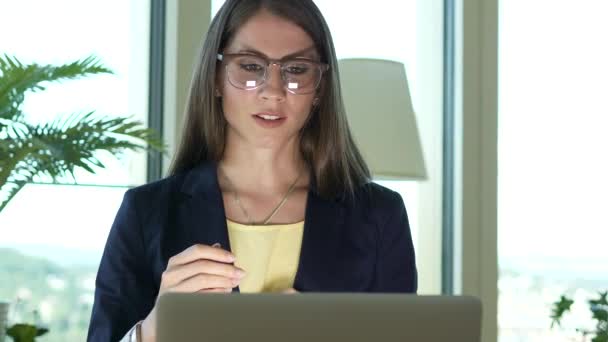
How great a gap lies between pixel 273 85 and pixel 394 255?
42cm

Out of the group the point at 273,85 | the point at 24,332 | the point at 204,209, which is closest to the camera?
the point at 273,85

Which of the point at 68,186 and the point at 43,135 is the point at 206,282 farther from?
the point at 68,186

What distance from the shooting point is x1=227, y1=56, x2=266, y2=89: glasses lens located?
A: 196 cm

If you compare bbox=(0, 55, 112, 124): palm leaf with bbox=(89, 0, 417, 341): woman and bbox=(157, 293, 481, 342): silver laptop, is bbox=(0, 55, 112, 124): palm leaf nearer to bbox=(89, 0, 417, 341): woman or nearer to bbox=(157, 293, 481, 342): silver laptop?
bbox=(89, 0, 417, 341): woman

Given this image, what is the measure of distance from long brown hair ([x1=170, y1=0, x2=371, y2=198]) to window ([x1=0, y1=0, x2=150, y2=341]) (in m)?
1.90

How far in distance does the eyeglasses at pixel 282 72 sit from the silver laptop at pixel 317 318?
91cm

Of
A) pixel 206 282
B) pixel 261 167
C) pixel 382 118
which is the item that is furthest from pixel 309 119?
pixel 382 118

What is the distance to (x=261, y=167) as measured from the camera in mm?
2143

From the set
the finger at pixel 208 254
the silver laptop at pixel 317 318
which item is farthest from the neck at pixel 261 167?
the silver laptop at pixel 317 318

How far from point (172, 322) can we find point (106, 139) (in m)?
2.45

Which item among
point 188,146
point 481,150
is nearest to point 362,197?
point 188,146

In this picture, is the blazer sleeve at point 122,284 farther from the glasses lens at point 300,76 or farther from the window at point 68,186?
the window at point 68,186

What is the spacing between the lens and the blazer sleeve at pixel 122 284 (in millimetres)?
1916
